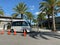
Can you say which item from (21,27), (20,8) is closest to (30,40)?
(21,27)

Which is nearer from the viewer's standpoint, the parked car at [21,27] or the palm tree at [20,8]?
the parked car at [21,27]

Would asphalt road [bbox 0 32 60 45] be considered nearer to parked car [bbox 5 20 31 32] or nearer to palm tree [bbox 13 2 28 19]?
parked car [bbox 5 20 31 32]

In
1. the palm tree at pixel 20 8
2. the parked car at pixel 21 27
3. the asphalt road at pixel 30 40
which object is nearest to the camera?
the asphalt road at pixel 30 40

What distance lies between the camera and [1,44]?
14.2 metres

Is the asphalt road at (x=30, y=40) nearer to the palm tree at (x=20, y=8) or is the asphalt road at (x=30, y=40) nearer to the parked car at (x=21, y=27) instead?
the parked car at (x=21, y=27)

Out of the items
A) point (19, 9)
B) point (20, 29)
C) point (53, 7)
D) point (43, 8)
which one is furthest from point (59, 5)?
point (19, 9)

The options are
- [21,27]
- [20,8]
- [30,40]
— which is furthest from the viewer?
[20,8]

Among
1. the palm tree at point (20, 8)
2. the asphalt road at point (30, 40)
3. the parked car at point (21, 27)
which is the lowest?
the asphalt road at point (30, 40)

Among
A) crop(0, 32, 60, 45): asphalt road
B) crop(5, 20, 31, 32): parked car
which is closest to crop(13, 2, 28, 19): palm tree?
crop(5, 20, 31, 32): parked car

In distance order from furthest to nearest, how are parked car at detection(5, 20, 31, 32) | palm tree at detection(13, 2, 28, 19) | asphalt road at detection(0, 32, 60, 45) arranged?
1. palm tree at detection(13, 2, 28, 19)
2. parked car at detection(5, 20, 31, 32)
3. asphalt road at detection(0, 32, 60, 45)

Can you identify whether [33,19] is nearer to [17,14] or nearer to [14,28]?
[17,14]

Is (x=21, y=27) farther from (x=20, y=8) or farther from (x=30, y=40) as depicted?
(x=20, y=8)

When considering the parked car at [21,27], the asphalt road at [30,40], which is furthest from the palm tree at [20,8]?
the asphalt road at [30,40]

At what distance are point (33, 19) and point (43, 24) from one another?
20700 mm
